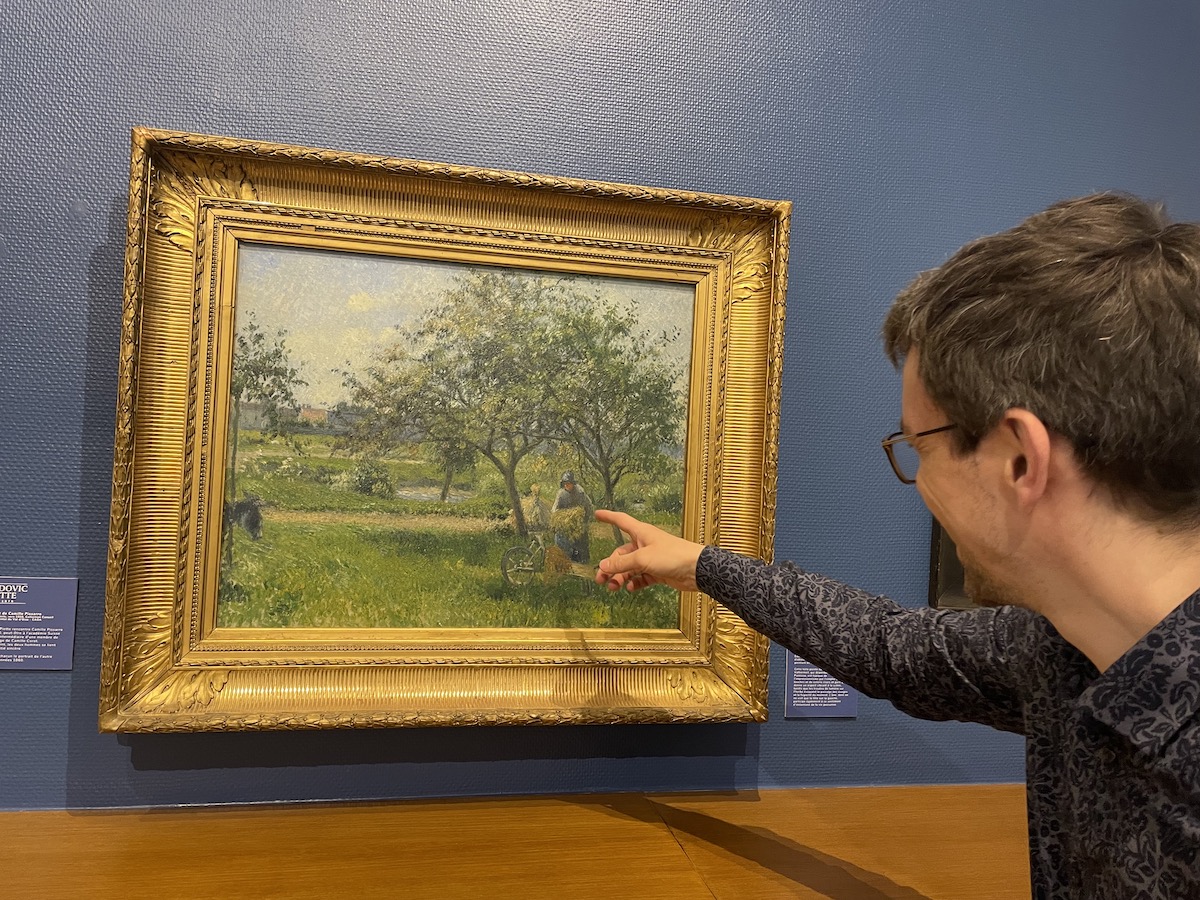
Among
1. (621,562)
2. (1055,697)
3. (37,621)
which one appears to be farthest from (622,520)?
(37,621)

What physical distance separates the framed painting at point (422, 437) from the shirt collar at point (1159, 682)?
61 centimetres

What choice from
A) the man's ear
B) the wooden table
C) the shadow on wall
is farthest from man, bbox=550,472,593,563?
the man's ear

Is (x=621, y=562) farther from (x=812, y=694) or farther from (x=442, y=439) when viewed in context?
(x=812, y=694)

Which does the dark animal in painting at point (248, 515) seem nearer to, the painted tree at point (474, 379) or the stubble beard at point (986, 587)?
the painted tree at point (474, 379)

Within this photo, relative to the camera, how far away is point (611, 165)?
1267mm

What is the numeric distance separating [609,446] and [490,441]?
0.20m

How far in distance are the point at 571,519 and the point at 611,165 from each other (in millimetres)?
608

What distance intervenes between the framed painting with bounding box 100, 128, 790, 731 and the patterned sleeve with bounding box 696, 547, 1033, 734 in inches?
7.1

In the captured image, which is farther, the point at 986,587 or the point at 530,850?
the point at 530,850

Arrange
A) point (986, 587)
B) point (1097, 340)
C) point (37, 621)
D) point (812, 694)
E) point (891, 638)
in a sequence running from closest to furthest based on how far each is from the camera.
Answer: point (1097, 340), point (986, 587), point (891, 638), point (37, 621), point (812, 694)

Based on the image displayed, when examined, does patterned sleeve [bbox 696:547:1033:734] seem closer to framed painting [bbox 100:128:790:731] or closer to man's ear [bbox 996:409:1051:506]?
framed painting [bbox 100:128:790:731]

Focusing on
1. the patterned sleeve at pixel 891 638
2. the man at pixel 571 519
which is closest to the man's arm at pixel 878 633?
the patterned sleeve at pixel 891 638

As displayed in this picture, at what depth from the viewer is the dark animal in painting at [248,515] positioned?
111 centimetres

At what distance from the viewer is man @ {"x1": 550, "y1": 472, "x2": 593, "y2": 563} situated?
1.22m
